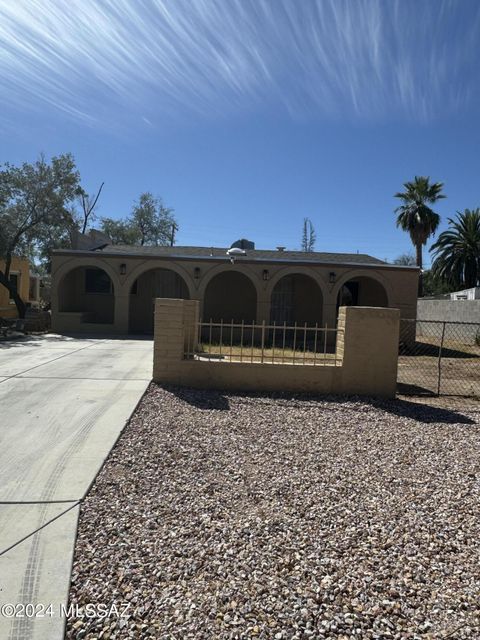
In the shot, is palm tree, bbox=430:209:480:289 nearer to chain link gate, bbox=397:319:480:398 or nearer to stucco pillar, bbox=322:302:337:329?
chain link gate, bbox=397:319:480:398

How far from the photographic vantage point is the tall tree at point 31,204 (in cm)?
2033

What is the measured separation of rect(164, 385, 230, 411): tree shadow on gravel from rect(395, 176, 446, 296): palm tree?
1174 inches

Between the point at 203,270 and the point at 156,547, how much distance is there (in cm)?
1626

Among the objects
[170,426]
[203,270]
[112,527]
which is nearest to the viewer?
[112,527]

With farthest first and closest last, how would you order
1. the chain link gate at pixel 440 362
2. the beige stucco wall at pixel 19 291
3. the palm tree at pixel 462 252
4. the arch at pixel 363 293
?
1. the palm tree at pixel 462 252
2. the beige stucco wall at pixel 19 291
3. the arch at pixel 363 293
4. the chain link gate at pixel 440 362

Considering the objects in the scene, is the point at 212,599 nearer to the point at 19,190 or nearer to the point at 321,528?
the point at 321,528

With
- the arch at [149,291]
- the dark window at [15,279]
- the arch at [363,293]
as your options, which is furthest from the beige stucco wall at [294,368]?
the dark window at [15,279]

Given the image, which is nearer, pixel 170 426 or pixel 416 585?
pixel 416 585

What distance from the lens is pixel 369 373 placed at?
324 inches

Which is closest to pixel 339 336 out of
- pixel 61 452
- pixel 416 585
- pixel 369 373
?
pixel 369 373

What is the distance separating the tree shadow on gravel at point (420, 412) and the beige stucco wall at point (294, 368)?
305mm

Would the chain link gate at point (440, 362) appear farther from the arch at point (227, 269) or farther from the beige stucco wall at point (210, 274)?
the arch at point (227, 269)

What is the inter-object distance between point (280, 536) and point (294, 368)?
4.98m

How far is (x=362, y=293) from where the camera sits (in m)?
21.9
